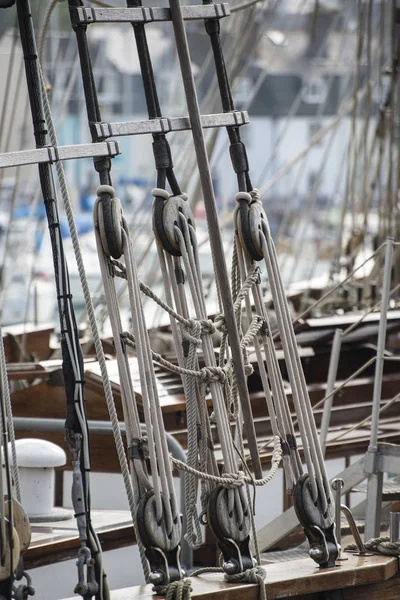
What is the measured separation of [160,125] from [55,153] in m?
0.30

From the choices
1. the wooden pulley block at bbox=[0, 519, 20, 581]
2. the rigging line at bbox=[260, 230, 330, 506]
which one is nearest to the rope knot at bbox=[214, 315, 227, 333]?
the rigging line at bbox=[260, 230, 330, 506]

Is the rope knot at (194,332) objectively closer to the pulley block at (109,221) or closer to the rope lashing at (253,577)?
the pulley block at (109,221)

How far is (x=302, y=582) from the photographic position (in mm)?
2586

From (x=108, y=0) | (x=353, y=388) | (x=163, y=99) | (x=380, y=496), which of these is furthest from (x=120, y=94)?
(x=380, y=496)

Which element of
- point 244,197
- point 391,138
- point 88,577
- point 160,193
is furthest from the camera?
point 391,138

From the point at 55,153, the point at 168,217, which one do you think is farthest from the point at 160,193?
the point at 55,153

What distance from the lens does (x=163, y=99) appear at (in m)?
19.9

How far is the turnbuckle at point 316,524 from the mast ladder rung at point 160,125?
2.89 ft

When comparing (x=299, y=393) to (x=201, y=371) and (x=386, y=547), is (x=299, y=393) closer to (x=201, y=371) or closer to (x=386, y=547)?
(x=201, y=371)

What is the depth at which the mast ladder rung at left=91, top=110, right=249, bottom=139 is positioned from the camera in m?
2.64

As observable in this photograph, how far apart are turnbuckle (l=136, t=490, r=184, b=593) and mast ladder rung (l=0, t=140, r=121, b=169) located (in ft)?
2.52

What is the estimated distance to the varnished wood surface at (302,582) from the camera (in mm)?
2469

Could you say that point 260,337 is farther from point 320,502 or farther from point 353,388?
point 353,388

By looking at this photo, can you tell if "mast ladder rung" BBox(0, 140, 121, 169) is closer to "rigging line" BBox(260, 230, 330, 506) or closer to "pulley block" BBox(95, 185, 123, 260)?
"pulley block" BBox(95, 185, 123, 260)
